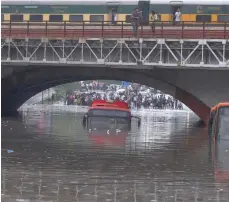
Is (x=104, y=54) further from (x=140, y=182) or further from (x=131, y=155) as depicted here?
(x=140, y=182)

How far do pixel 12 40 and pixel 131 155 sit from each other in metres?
19.2

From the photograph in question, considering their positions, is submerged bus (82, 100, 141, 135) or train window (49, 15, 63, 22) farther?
train window (49, 15, 63, 22)

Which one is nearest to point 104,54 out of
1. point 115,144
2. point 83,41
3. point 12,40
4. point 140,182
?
point 83,41

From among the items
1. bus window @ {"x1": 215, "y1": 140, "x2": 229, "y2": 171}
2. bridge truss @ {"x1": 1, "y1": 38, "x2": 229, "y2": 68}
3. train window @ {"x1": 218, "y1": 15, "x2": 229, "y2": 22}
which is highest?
train window @ {"x1": 218, "y1": 15, "x2": 229, "y2": 22}

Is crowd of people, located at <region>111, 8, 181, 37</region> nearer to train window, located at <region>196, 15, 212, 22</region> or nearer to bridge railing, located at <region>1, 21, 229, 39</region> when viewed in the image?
Answer: bridge railing, located at <region>1, 21, 229, 39</region>

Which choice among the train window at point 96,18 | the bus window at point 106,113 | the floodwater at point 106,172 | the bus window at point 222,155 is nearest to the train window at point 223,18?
the train window at point 96,18

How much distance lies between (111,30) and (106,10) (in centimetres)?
462

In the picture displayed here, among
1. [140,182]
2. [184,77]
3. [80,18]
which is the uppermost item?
[80,18]

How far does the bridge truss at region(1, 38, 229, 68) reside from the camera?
115 feet

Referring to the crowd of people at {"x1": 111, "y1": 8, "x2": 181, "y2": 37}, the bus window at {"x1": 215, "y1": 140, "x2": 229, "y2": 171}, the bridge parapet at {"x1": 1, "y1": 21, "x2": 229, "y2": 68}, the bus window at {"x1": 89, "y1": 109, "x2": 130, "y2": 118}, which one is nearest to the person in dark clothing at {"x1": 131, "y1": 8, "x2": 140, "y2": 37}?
the crowd of people at {"x1": 111, "y1": 8, "x2": 181, "y2": 37}

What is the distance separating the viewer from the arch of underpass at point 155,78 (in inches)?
1601

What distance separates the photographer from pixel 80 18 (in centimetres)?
4250

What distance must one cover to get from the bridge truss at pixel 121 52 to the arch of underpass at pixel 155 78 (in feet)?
2.95

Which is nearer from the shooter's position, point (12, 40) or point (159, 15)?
point (12, 40)
